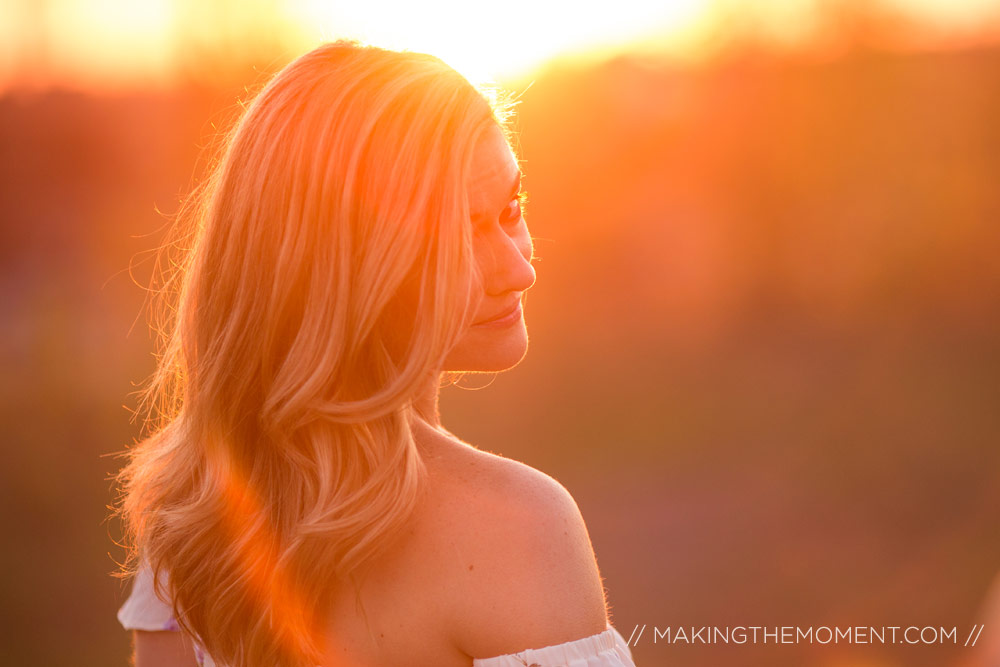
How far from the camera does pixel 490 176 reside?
1.48 metres

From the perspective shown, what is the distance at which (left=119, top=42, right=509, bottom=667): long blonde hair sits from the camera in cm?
138

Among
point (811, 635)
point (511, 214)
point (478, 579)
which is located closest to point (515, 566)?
point (478, 579)

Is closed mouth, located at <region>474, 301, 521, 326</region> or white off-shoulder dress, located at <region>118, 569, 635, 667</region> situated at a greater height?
closed mouth, located at <region>474, 301, 521, 326</region>

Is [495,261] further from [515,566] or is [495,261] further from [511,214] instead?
[515,566]

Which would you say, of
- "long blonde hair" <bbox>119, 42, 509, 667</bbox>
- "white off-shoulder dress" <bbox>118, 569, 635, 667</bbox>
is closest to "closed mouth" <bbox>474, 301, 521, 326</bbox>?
"long blonde hair" <bbox>119, 42, 509, 667</bbox>

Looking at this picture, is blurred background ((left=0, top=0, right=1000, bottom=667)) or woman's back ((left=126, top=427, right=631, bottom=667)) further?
blurred background ((left=0, top=0, right=1000, bottom=667))

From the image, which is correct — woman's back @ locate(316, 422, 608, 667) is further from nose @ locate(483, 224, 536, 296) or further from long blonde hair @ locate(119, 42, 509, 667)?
nose @ locate(483, 224, 536, 296)

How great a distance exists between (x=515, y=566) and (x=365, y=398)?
1.17 ft

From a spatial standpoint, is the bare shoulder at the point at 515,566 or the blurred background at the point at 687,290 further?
the blurred background at the point at 687,290

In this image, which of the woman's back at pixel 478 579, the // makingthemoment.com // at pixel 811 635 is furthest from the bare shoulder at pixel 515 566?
the // makingthemoment.com // at pixel 811 635

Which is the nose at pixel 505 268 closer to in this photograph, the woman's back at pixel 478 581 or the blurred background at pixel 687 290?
the woman's back at pixel 478 581

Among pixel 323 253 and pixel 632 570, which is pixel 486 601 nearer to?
pixel 323 253

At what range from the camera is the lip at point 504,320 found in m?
1.54

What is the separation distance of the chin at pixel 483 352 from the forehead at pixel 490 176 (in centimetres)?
23
